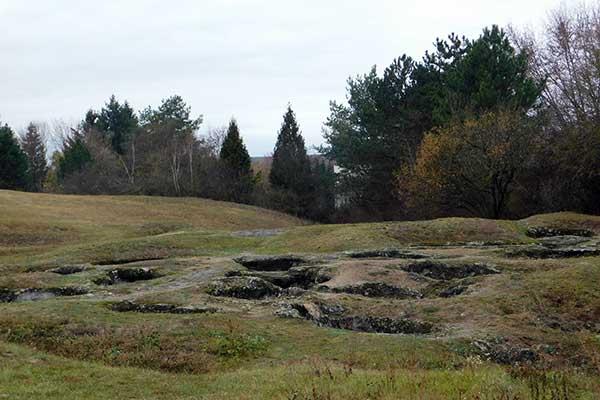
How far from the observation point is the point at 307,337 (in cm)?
1256

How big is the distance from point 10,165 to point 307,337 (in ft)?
234

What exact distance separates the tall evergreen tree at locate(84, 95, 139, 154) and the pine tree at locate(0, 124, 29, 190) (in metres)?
25.8

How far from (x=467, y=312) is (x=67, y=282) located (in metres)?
12.4

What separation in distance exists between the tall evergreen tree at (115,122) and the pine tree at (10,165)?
25775 millimetres

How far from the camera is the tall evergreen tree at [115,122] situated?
3999 inches

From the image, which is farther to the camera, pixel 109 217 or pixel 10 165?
pixel 10 165

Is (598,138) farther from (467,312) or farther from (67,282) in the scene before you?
(67,282)

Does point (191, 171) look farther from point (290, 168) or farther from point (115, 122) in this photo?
point (115, 122)

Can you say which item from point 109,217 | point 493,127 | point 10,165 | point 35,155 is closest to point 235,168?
point 109,217

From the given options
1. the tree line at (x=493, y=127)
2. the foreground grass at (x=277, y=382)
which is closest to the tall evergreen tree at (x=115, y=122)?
the tree line at (x=493, y=127)

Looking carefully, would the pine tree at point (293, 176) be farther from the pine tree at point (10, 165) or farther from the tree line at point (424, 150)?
the pine tree at point (10, 165)

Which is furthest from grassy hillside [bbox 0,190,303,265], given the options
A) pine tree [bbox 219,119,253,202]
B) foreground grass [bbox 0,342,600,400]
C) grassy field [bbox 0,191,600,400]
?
foreground grass [bbox 0,342,600,400]

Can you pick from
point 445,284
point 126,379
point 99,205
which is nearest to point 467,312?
point 445,284

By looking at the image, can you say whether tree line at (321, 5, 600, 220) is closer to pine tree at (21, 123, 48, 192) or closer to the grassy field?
the grassy field
